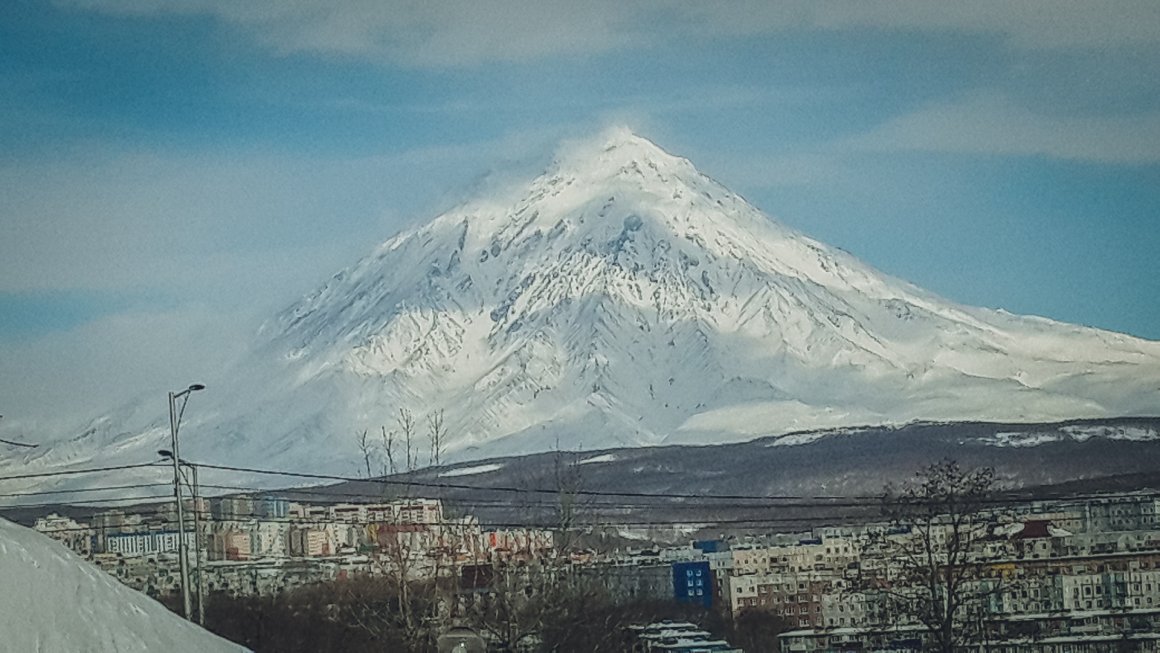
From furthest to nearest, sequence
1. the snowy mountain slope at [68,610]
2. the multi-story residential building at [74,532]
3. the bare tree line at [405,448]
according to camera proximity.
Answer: the multi-story residential building at [74,532]
the bare tree line at [405,448]
the snowy mountain slope at [68,610]

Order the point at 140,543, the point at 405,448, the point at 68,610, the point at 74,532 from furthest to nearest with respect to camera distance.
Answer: the point at 405,448 → the point at 140,543 → the point at 74,532 → the point at 68,610

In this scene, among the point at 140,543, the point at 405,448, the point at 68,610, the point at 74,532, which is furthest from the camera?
the point at 405,448

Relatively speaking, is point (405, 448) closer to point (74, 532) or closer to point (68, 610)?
point (74, 532)

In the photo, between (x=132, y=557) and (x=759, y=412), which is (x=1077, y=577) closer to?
(x=132, y=557)

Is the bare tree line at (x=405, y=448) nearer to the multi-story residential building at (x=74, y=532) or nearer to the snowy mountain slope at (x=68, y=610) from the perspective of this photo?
the multi-story residential building at (x=74, y=532)

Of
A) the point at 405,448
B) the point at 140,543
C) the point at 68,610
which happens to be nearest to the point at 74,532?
the point at 140,543

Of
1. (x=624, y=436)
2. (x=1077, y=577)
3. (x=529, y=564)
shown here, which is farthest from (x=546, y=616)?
(x=624, y=436)

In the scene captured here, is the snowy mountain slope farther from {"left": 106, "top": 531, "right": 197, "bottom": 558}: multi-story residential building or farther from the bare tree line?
{"left": 106, "top": 531, "right": 197, "bottom": 558}: multi-story residential building

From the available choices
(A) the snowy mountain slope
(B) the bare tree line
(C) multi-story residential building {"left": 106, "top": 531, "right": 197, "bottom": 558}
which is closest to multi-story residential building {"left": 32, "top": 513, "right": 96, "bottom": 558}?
(C) multi-story residential building {"left": 106, "top": 531, "right": 197, "bottom": 558}

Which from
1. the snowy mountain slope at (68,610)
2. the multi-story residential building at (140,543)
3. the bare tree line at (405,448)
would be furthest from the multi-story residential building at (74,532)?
the snowy mountain slope at (68,610)
